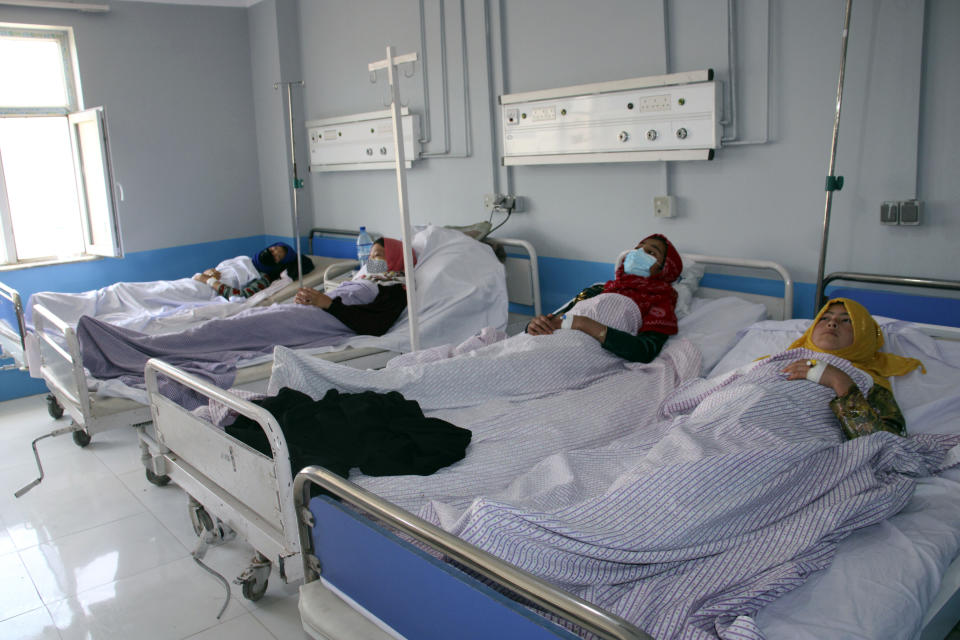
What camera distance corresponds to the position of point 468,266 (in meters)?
4.11

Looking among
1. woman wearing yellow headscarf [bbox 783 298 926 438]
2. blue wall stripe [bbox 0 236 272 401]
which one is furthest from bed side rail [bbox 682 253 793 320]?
blue wall stripe [bbox 0 236 272 401]

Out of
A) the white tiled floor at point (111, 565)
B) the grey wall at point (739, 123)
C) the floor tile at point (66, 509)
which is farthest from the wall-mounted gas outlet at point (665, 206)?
the floor tile at point (66, 509)

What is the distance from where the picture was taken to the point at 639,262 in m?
3.31

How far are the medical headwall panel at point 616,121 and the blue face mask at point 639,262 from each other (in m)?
0.47

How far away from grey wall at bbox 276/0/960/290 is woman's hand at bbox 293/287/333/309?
1.06 meters

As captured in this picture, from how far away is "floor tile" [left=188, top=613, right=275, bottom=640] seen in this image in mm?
2484

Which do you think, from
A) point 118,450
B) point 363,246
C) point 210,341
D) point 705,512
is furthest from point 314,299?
point 705,512

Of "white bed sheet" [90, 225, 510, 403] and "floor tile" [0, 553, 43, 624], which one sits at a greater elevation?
"white bed sheet" [90, 225, 510, 403]

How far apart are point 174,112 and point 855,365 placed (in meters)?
5.17

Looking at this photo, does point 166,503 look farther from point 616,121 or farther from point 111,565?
point 616,121

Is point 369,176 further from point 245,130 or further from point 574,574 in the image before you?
point 574,574

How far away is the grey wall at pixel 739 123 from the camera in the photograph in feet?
9.01

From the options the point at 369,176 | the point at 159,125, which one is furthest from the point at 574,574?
the point at 159,125

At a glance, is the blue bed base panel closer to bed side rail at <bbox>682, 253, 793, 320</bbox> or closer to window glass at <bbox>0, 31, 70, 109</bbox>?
bed side rail at <bbox>682, 253, 793, 320</bbox>
